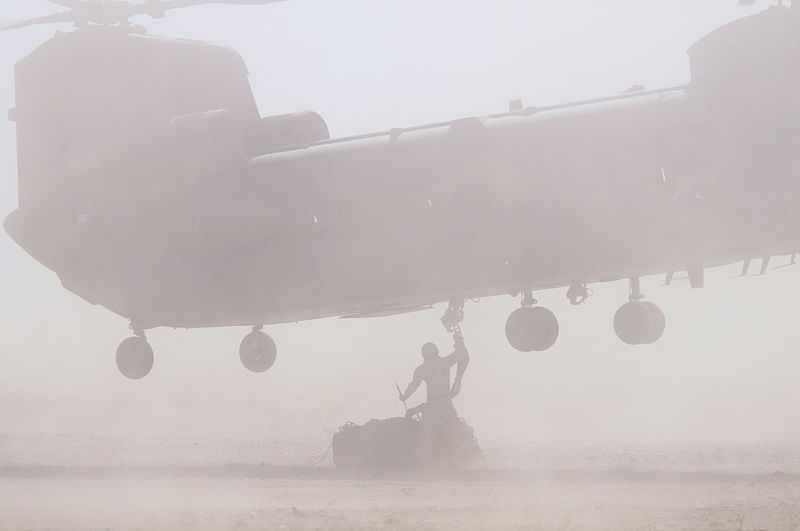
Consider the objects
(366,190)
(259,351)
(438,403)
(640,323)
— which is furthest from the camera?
(259,351)

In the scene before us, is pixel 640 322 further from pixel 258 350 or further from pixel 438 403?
pixel 258 350

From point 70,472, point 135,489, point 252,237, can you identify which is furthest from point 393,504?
point 70,472

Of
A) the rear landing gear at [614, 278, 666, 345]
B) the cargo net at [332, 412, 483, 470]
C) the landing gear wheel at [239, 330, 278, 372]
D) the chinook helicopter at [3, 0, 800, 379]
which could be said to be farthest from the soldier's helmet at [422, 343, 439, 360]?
the rear landing gear at [614, 278, 666, 345]

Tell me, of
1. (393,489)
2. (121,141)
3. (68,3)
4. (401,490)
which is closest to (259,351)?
(121,141)

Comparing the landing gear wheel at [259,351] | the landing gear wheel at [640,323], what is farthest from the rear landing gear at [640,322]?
the landing gear wheel at [259,351]

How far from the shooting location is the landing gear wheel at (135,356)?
1486 cm

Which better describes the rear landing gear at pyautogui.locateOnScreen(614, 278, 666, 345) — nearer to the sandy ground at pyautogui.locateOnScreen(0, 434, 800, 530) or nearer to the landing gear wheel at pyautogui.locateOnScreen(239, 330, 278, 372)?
the sandy ground at pyautogui.locateOnScreen(0, 434, 800, 530)

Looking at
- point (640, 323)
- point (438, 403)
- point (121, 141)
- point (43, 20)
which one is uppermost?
point (43, 20)

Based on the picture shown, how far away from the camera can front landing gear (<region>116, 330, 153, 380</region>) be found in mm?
14859

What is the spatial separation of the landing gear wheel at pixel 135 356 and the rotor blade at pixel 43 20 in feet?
14.4

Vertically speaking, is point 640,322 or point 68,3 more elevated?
point 68,3

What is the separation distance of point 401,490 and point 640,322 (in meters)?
3.27

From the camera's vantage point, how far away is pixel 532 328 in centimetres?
1247

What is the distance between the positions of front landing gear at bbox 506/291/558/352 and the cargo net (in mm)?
2290
